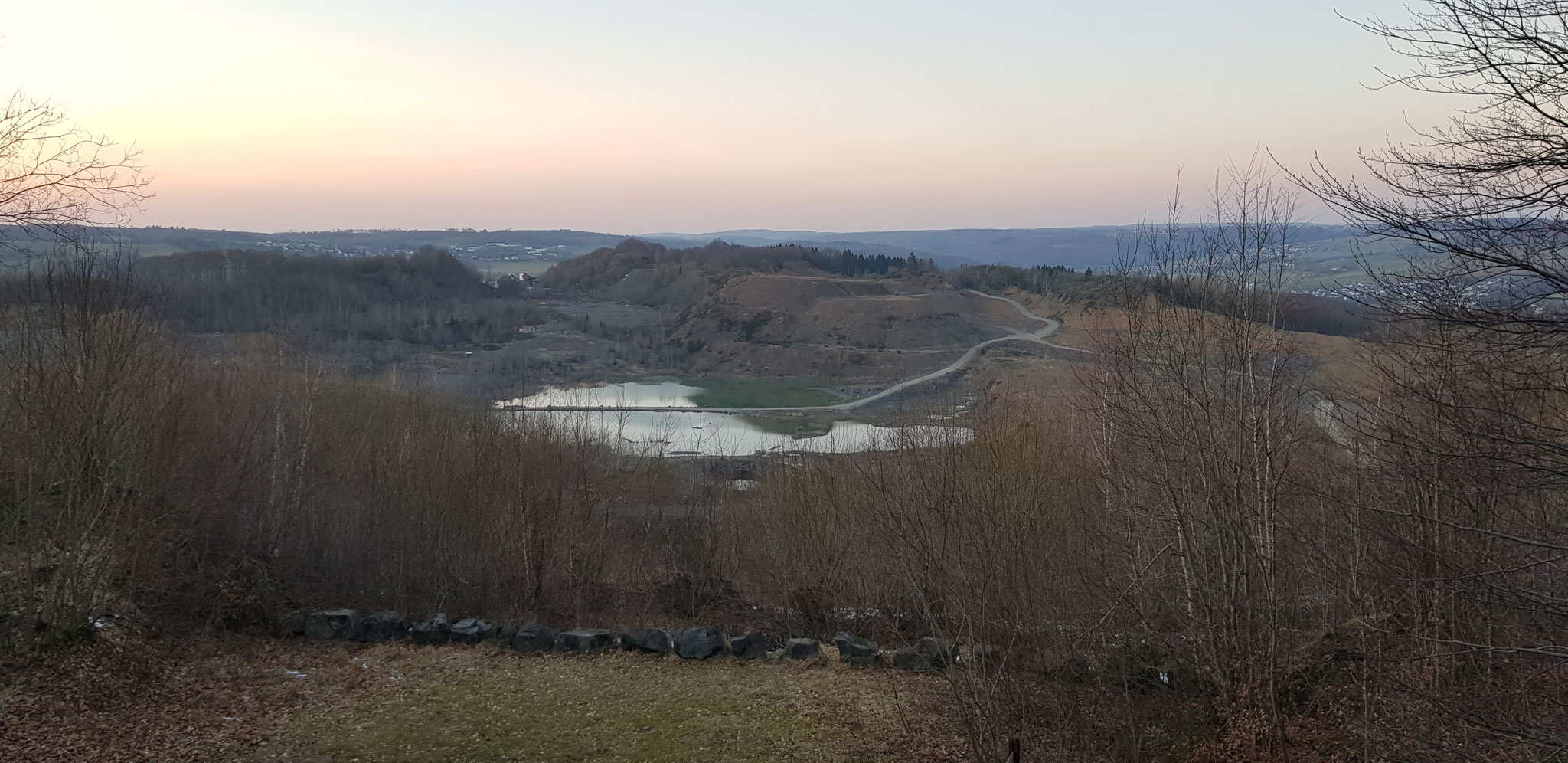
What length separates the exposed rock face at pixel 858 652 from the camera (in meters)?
11.5

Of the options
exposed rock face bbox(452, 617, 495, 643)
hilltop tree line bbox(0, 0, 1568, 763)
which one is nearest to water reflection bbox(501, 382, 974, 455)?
hilltop tree line bbox(0, 0, 1568, 763)

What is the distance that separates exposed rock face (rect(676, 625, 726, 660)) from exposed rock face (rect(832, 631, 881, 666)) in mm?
1581

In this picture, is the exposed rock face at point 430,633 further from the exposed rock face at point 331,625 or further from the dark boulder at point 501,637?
the exposed rock face at point 331,625

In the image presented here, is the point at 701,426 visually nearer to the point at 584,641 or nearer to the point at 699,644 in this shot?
the point at 584,641

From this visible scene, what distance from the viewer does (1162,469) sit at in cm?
831

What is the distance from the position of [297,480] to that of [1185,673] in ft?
48.2

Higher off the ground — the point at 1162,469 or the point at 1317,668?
the point at 1162,469

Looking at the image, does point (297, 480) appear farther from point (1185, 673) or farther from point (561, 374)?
point (561, 374)

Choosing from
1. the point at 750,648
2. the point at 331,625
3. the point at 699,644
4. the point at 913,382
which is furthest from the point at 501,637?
the point at 913,382

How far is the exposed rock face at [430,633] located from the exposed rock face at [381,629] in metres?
0.13

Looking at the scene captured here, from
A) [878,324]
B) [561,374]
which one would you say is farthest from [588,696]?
[878,324]

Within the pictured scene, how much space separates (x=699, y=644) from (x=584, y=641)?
1551mm

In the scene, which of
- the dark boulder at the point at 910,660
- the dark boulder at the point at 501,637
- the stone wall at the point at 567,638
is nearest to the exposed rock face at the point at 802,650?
the stone wall at the point at 567,638

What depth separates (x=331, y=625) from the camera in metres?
12.3
